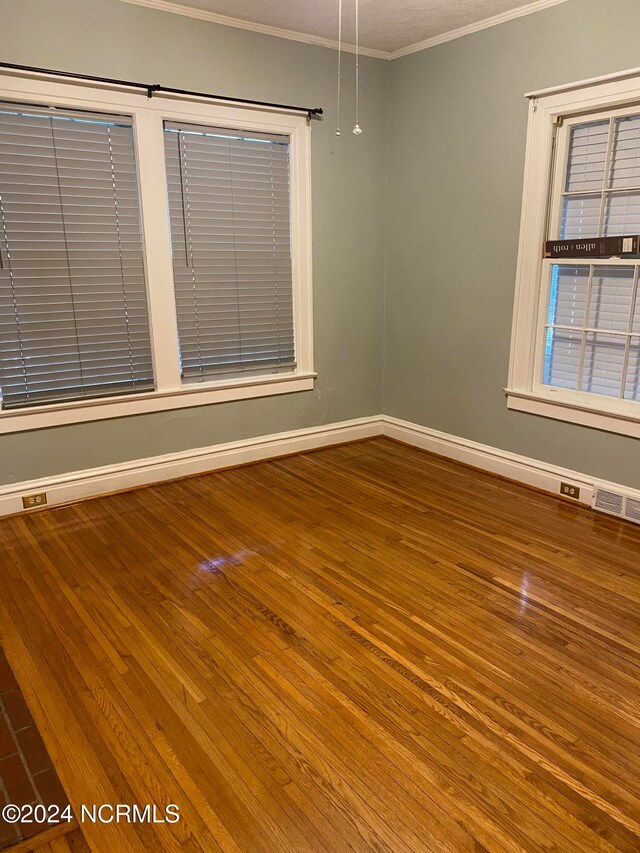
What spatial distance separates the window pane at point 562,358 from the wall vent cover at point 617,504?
67 centimetres

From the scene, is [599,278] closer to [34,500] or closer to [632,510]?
[632,510]

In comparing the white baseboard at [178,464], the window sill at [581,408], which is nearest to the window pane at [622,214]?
the window sill at [581,408]

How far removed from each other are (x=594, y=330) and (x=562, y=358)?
30cm

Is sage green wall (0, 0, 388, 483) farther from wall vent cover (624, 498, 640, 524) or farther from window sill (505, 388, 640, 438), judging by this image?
wall vent cover (624, 498, 640, 524)

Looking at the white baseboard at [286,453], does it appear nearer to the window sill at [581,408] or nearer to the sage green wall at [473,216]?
the sage green wall at [473,216]

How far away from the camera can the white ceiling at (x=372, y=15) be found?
340 cm

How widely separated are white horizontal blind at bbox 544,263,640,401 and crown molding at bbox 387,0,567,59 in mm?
1430

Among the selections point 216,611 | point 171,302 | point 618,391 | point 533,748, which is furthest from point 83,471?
point 618,391

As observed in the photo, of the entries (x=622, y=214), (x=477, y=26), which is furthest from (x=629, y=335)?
(x=477, y=26)

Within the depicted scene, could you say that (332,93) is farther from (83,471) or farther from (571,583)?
(571,583)

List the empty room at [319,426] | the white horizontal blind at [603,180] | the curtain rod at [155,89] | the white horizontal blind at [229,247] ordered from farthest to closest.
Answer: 1. the white horizontal blind at [229,247]
2. the white horizontal blind at [603,180]
3. the curtain rod at [155,89]
4. the empty room at [319,426]

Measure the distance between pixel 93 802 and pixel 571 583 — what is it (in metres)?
2.14

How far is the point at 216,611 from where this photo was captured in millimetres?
2572

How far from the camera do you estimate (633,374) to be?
133 inches
